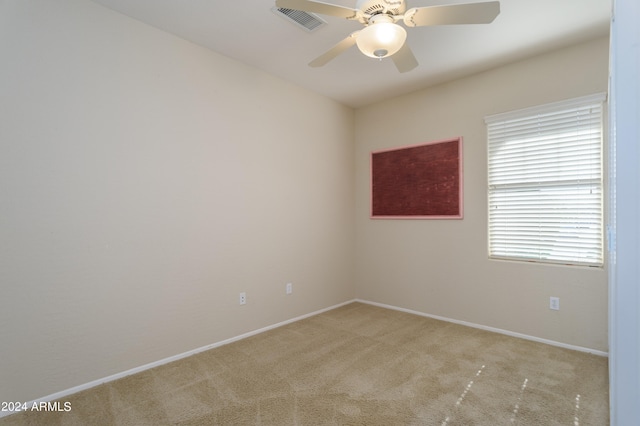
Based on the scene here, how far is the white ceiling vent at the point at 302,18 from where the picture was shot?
2.31m

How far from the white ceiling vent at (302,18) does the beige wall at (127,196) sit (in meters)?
0.89

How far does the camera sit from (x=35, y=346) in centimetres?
199

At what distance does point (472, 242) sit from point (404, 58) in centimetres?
213

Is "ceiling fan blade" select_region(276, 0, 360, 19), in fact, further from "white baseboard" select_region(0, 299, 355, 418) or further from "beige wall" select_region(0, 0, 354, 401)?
"white baseboard" select_region(0, 299, 355, 418)

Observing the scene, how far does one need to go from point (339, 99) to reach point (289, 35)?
158 cm

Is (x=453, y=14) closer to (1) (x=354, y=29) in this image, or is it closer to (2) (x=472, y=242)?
(1) (x=354, y=29)

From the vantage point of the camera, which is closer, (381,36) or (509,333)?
(381,36)

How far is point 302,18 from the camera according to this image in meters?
2.39

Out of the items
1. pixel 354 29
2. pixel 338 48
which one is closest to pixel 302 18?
pixel 354 29

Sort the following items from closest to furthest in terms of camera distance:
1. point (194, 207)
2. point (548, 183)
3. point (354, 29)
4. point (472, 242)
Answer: point (354, 29) → point (194, 207) → point (548, 183) → point (472, 242)

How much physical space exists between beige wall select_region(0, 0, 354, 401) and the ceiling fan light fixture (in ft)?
5.49

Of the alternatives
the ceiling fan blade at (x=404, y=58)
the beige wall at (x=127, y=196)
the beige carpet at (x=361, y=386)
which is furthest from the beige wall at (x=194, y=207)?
the ceiling fan blade at (x=404, y=58)

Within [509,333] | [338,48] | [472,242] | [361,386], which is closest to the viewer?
[338,48]

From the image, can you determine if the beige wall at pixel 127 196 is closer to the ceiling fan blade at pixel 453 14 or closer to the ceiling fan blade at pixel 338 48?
the ceiling fan blade at pixel 338 48
